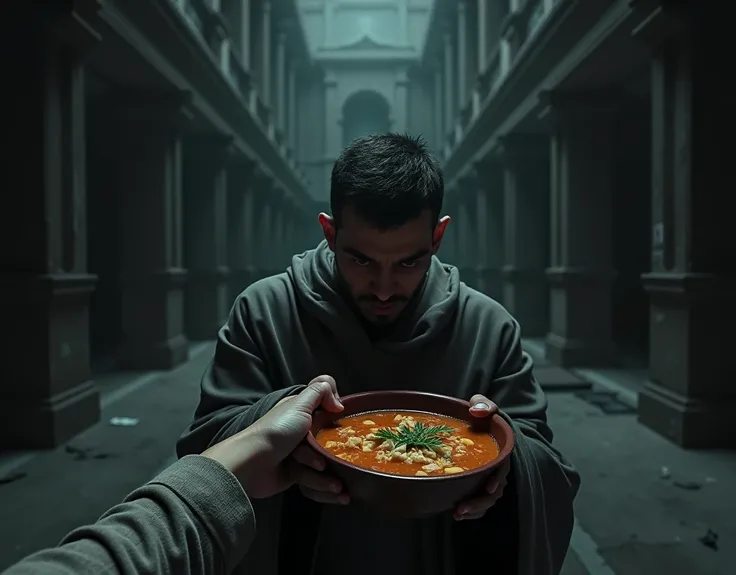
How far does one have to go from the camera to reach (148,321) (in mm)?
8211

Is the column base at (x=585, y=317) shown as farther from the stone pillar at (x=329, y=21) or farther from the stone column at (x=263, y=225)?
the stone pillar at (x=329, y=21)

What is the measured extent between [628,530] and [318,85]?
25117mm

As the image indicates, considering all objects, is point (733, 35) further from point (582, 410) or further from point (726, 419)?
point (582, 410)

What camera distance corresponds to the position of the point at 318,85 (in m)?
26.2

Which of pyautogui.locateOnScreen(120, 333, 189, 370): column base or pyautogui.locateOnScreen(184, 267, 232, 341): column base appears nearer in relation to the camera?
pyautogui.locateOnScreen(120, 333, 189, 370): column base

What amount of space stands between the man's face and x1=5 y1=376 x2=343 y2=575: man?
1.43ft

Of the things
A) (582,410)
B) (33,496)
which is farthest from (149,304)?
(582,410)

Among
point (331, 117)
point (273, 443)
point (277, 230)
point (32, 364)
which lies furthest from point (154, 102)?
point (331, 117)

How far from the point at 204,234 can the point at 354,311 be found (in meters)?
9.73

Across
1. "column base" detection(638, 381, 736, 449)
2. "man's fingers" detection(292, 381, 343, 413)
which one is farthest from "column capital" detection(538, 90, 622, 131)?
"man's fingers" detection(292, 381, 343, 413)

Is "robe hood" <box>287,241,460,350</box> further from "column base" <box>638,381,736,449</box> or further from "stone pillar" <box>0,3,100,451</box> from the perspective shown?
"column base" <box>638,381,736,449</box>

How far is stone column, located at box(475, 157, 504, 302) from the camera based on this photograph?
13.2m

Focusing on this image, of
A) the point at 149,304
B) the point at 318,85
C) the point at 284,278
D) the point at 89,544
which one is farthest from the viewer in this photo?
the point at 318,85

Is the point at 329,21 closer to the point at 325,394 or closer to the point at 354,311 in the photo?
the point at 354,311
